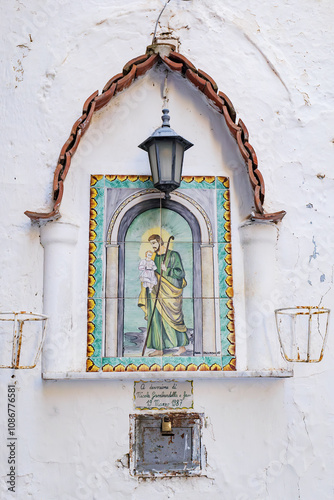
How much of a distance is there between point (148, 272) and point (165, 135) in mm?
818

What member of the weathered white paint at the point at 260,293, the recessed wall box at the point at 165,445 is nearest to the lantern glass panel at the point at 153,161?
the weathered white paint at the point at 260,293

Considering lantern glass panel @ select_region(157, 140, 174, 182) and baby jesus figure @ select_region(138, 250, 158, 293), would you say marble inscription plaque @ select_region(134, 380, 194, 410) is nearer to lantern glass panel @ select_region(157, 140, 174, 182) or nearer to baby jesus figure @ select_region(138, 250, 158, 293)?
baby jesus figure @ select_region(138, 250, 158, 293)

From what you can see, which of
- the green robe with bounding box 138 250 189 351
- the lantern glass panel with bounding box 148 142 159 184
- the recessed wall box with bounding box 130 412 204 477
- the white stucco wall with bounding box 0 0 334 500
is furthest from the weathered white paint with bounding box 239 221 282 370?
the lantern glass panel with bounding box 148 142 159 184

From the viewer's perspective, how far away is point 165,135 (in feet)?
11.8

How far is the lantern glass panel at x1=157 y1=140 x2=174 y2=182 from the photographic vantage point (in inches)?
143

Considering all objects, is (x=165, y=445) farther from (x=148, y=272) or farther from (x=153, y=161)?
(x=153, y=161)

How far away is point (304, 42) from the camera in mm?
4250

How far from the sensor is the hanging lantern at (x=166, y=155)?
3621 mm

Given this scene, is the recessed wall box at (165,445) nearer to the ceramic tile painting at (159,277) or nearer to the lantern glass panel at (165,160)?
the ceramic tile painting at (159,277)

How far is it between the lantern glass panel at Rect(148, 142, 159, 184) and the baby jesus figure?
47cm

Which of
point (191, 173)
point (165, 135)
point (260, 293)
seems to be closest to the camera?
point (165, 135)

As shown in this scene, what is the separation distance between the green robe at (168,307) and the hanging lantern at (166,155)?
46 cm

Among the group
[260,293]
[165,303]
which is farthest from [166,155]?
[260,293]

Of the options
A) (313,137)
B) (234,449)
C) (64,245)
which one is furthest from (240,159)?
(234,449)
